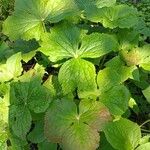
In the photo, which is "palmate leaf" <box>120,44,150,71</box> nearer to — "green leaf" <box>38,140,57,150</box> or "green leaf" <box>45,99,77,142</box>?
"green leaf" <box>45,99,77,142</box>

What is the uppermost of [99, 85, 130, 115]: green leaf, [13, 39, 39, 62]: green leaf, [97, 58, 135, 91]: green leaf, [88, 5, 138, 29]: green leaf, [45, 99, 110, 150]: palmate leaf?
[88, 5, 138, 29]: green leaf

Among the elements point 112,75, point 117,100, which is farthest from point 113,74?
point 117,100

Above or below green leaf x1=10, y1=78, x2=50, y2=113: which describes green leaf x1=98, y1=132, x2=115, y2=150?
below

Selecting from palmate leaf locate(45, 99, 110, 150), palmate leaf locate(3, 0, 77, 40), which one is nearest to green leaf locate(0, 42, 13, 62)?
palmate leaf locate(3, 0, 77, 40)

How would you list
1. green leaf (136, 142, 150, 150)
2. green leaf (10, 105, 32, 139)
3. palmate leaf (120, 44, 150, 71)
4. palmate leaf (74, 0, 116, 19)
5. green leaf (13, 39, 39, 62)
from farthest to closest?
green leaf (13, 39, 39, 62), palmate leaf (74, 0, 116, 19), palmate leaf (120, 44, 150, 71), green leaf (10, 105, 32, 139), green leaf (136, 142, 150, 150)

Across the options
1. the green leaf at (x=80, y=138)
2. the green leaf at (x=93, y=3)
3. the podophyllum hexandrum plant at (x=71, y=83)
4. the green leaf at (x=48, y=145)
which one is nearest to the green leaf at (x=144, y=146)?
the podophyllum hexandrum plant at (x=71, y=83)

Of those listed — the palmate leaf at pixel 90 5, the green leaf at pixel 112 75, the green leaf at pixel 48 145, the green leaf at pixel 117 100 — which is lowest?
the green leaf at pixel 48 145

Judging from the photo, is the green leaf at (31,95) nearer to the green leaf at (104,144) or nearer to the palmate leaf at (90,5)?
the green leaf at (104,144)

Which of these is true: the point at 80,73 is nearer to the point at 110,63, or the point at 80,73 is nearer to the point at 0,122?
the point at 110,63

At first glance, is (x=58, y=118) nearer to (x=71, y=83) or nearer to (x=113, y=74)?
(x=71, y=83)
